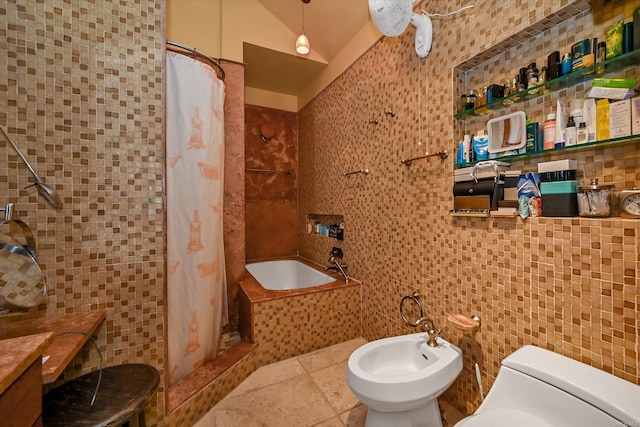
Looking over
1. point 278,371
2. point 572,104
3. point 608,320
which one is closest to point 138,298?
point 278,371

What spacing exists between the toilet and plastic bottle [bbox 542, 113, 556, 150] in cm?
88

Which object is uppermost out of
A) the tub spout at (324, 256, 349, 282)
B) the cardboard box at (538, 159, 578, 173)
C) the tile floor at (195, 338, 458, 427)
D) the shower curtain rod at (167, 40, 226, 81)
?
the shower curtain rod at (167, 40, 226, 81)

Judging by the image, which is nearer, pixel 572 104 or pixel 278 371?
pixel 572 104

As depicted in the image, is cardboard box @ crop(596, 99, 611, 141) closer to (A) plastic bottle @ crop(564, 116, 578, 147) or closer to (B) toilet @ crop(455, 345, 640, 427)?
(A) plastic bottle @ crop(564, 116, 578, 147)

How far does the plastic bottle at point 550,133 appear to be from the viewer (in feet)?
3.75

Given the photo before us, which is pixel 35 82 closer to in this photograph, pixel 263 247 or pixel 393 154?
pixel 393 154

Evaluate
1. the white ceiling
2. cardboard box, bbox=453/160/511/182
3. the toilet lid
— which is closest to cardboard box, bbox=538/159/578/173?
cardboard box, bbox=453/160/511/182

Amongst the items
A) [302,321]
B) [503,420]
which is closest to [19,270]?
[302,321]

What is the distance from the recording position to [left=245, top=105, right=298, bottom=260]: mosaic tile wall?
342 centimetres

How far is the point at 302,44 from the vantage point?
8.47ft

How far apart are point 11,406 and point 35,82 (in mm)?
1216

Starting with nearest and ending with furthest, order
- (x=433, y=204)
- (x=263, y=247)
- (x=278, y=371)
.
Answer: (x=433, y=204)
(x=278, y=371)
(x=263, y=247)

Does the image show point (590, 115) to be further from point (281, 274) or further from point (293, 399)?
point (281, 274)

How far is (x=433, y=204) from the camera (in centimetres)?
166
